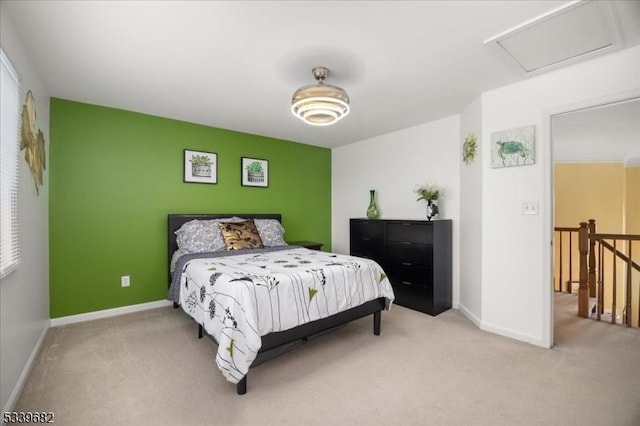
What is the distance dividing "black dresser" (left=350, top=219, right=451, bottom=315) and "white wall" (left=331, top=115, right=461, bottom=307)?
251 millimetres

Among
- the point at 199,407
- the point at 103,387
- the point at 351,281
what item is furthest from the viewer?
the point at 351,281

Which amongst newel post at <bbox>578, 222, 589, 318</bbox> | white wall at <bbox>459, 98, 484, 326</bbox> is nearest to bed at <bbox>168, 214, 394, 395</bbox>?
white wall at <bbox>459, 98, 484, 326</bbox>

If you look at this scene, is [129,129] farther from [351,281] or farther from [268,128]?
[351,281]

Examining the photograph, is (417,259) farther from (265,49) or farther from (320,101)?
(265,49)

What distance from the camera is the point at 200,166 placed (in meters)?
3.94

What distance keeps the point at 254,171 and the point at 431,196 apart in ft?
8.28

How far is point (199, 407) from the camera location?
1.78 meters

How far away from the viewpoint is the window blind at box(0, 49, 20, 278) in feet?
5.47

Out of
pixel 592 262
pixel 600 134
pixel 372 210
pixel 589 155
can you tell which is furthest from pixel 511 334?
pixel 589 155

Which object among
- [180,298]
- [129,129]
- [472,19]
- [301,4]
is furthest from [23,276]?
[472,19]

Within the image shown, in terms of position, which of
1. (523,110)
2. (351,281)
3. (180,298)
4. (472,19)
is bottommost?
(180,298)

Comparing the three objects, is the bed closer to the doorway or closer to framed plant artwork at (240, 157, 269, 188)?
framed plant artwork at (240, 157, 269, 188)

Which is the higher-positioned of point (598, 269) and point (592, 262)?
point (592, 262)

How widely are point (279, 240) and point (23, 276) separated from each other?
2493mm
